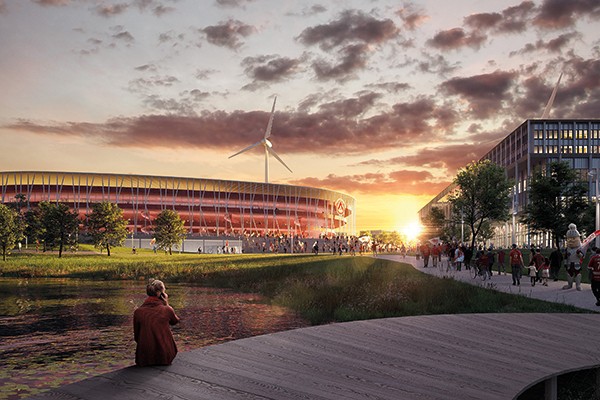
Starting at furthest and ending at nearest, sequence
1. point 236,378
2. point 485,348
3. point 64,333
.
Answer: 1. point 64,333
2. point 485,348
3. point 236,378

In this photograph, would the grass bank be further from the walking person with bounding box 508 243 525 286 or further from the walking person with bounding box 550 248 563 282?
the walking person with bounding box 550 248 563 282

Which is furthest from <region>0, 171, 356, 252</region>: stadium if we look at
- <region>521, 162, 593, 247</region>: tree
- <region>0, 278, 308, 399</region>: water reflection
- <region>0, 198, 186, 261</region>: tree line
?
<region>0, 278, 308, 399</region>: water reflection

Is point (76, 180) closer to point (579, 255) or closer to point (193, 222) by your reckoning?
point (193, 222)

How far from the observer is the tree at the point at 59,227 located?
62.0m

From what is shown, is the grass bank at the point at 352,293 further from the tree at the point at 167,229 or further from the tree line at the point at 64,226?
the tree at the point at 167,229

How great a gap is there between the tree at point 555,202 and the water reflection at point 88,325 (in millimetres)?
36495

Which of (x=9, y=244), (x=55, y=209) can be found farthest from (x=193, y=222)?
(x=9, y=244)

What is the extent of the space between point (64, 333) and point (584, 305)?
1594cm

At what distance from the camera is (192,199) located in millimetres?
125000

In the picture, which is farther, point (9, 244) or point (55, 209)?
point (55, 209)

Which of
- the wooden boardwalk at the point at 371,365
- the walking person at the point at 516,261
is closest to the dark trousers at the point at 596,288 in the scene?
the walking person at the point at 516,261

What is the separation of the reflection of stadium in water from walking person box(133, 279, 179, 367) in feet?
335

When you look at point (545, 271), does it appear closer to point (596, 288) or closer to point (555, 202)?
point (596, 288)

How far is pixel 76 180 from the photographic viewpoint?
117m
